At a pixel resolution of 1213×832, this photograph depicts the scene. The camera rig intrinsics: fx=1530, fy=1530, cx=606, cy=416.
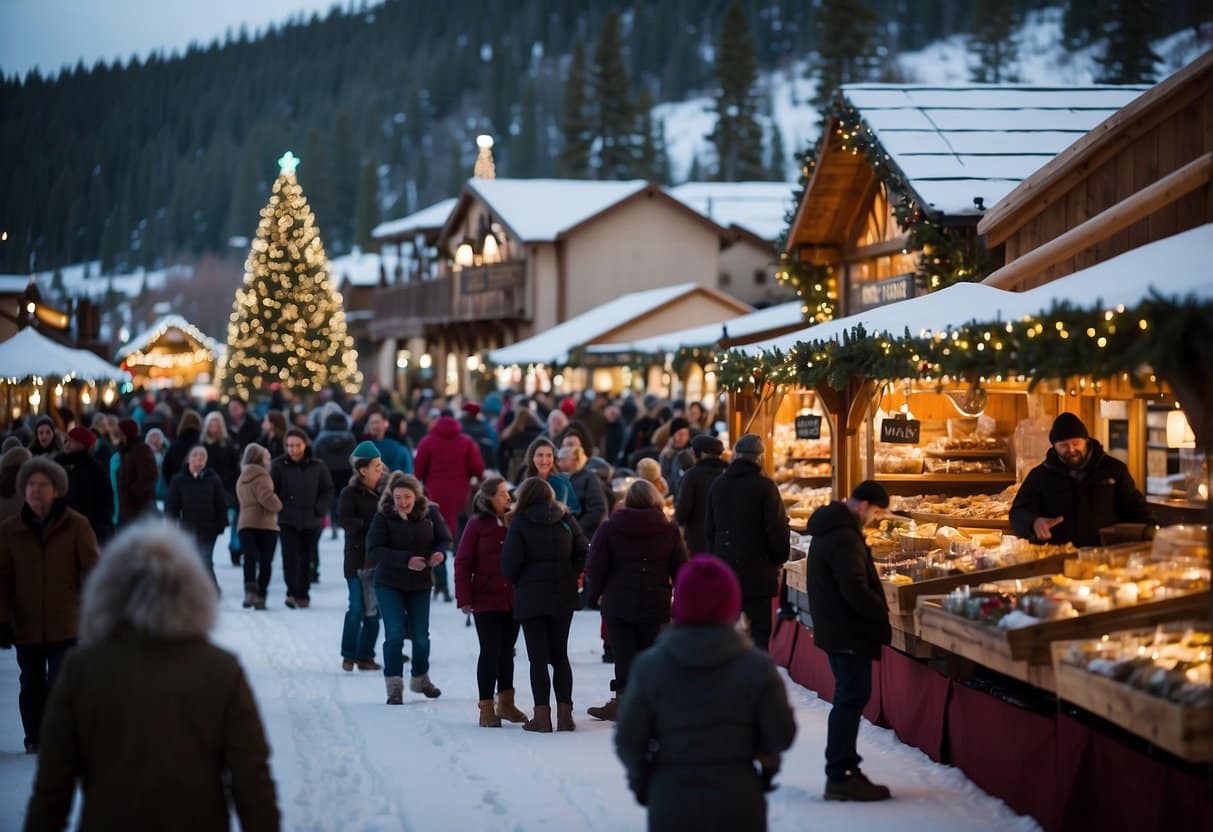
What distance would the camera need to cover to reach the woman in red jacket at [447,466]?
1565 cm

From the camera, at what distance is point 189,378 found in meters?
87.5

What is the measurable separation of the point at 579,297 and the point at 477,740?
32374 millimetres

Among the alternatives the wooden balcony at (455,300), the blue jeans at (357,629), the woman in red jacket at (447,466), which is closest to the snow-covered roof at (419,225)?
the wooden balcony at (455,300)

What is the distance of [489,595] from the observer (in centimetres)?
1008

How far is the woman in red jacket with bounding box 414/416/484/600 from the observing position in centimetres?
1565

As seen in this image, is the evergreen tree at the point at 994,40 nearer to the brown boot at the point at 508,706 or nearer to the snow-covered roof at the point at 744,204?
the snow-covered roof at the point at 744,204

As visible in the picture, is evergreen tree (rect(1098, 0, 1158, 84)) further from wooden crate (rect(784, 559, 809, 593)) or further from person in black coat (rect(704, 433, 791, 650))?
person in black coat (rect(704, 433, 791, 650))

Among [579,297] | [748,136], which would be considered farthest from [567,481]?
[748,136]

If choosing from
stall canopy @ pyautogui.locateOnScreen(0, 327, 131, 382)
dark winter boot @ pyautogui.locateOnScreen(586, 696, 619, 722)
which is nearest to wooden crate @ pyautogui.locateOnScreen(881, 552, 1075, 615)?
dark winter boot @ pyautogui.locateOnScreen(586, 696, 619, 722)

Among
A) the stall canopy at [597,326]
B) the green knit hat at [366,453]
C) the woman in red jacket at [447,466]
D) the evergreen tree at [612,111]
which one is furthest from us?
the evergreen tree at [612,111]

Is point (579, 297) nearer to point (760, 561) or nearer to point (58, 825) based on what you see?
point (760, 561)

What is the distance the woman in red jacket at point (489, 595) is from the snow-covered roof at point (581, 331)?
791 inches

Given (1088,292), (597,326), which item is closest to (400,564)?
(1088,292)

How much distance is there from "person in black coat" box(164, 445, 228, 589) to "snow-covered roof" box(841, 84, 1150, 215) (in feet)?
25.8
